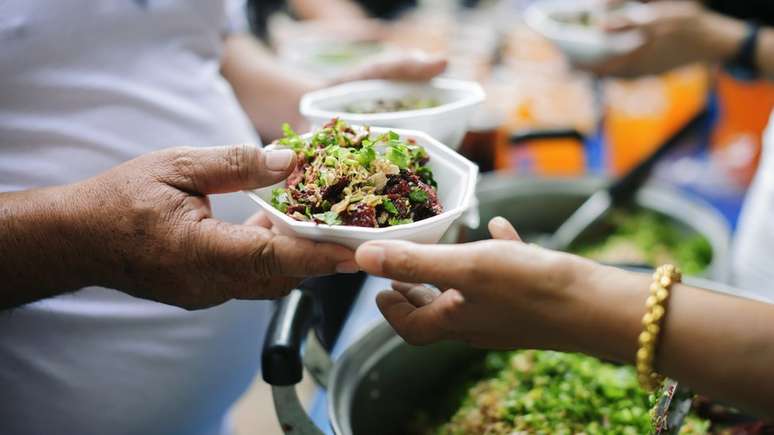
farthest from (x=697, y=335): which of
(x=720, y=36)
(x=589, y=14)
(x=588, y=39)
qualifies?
(x=589, y=14)

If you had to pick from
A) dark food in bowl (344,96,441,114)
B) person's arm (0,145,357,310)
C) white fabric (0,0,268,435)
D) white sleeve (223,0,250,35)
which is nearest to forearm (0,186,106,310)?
person's arm (0,145,357,310)

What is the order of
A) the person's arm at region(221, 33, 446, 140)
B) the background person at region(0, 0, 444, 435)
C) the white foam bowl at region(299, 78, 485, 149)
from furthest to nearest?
the person's arm at region(221, 33, 446, 140), the white foam bowl at region(299, 78, 485, 149), the background person at region(0, 0, 444, 435)

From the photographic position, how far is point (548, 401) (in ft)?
4.51

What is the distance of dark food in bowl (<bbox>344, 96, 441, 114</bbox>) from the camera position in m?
1.42

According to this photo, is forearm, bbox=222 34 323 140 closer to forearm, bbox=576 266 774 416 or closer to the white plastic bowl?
the white plastic bowl

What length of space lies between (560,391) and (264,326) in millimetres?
861

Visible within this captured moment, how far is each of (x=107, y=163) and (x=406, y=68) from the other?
2.58ft

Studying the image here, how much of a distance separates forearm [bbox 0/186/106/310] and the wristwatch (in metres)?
2.52

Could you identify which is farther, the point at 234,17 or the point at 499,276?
the point at 234,17

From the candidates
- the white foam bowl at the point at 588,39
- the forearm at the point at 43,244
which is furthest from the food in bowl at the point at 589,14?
the forearm at the point at 43,244

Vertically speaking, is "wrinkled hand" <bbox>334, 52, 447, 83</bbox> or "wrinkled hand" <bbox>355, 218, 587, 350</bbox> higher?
"wrinkled hand" <bbox>334, 52, 447, 83</bbox>

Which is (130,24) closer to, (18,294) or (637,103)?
(18,294)

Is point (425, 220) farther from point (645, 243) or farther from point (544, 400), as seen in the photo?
point (645, 243)

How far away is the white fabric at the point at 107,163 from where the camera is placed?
4.16 feet
